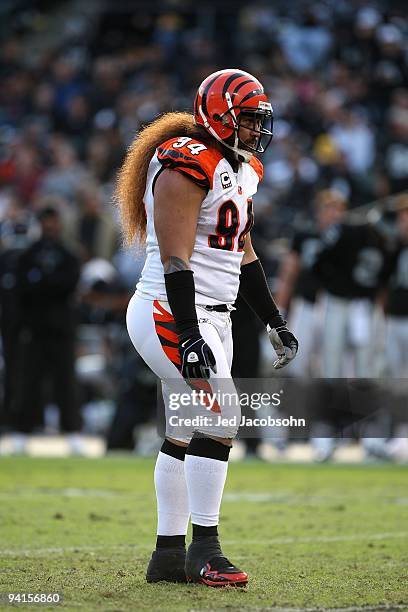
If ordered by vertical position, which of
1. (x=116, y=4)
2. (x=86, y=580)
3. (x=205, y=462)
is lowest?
(x=86, y=580)

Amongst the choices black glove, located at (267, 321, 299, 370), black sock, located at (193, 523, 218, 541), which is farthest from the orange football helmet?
black sock, located at (193, 523, 218, 541)

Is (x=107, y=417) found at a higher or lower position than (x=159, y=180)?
lower

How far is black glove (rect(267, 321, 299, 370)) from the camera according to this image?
5.27 meters

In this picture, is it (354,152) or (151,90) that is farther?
(151,90)

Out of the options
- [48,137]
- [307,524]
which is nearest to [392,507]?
[307,524]

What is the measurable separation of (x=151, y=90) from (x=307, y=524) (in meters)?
12.9

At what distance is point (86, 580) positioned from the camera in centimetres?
489

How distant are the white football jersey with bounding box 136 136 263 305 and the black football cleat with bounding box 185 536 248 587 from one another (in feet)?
3.07

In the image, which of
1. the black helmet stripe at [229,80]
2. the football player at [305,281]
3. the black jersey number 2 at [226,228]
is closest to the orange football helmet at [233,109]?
the black helmet stripe at [229,80]

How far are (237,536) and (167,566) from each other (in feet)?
5.05

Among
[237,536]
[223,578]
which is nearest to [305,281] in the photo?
[237,536]

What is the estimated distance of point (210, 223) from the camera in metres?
4.91

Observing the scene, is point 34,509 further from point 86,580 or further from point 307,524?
point 86,580

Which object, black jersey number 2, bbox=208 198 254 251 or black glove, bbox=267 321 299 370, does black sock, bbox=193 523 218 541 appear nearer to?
black glove, bbox=267 321 299 370
